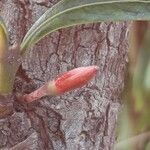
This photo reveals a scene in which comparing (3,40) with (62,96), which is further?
(62,96)

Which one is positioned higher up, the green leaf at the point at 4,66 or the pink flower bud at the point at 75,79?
the green leaf at the point at 4,66

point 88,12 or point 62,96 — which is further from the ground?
point 88,12

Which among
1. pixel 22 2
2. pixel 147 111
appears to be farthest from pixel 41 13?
pixel 147 111

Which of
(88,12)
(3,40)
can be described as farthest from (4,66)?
(88,12)

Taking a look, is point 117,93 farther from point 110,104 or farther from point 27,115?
point 27,115

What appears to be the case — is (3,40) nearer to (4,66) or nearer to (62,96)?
(4,66)
